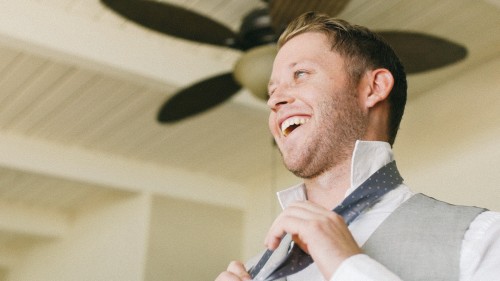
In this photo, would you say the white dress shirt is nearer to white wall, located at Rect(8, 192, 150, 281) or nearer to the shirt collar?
the shirt collar

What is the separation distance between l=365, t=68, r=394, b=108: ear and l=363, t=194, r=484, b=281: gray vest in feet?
0.82

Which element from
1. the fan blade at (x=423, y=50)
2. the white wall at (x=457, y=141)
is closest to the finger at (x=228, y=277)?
the fan blade at (x=423, y=50)

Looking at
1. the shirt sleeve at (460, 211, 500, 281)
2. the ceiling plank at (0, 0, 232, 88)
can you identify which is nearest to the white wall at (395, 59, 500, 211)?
the ceiling plank at (0, 0, 232, 88)

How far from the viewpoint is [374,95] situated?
1.16m

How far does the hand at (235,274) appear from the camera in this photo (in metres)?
0.97

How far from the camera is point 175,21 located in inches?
97.3

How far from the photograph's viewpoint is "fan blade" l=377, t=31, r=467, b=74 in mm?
2496

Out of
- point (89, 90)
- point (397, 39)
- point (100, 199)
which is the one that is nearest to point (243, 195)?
point (100, 199)

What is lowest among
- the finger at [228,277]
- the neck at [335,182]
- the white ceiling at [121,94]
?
the white ceiling at [121,94]

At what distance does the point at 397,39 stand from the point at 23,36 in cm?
162

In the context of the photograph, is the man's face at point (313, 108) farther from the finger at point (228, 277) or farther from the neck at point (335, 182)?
the finger at point (228, 277)

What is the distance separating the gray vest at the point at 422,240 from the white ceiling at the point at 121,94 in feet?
7.35

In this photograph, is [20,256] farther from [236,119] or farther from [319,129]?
[319,129]

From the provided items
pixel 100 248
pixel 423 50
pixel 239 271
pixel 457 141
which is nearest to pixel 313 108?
pixel 239 271
